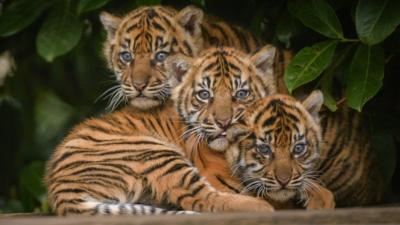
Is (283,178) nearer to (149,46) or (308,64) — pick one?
(308,64)

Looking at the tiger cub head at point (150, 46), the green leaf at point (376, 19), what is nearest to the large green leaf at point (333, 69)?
the green leaf at point (376, 19)

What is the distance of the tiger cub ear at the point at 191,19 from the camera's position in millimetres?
5297

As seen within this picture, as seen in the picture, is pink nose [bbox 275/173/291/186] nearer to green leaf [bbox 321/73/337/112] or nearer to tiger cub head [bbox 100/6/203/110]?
green leaf [bbox 321/73/337/112]

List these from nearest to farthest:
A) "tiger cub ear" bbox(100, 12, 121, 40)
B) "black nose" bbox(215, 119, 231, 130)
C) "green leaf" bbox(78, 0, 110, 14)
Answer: "black nose" bbox(215, 119, 231, 130) → "tiger cub ear" bbox(100, 12, 121, 40) → "green leaf" bbox(78, 0, 110, 14)

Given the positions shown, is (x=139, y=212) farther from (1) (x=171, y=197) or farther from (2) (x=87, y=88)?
(2) (x=87, y=88)

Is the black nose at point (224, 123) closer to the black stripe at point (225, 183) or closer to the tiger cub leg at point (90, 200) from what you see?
the black stripe at point (225, 183)

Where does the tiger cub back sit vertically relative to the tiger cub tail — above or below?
above

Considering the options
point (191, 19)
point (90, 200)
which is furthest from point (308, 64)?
point (90, 200)

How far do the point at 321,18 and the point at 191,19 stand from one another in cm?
68

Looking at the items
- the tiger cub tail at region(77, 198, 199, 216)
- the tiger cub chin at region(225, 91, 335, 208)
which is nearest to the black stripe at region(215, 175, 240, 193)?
the tiger cub chin at region(225, 91, 335, 208)

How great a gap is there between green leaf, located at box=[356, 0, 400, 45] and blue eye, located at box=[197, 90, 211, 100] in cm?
78

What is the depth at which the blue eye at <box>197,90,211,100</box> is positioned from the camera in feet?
16.2

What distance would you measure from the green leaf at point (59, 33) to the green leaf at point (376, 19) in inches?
69.7

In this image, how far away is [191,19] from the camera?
5344 mm
